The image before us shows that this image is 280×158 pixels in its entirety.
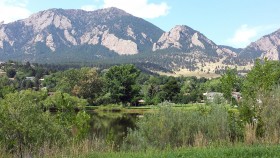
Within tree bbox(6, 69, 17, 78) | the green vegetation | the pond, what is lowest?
the pond

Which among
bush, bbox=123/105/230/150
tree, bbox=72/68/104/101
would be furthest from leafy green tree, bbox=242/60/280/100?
tree, bbox=72/68/104/101

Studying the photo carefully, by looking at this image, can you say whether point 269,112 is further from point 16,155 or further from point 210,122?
point 16,155

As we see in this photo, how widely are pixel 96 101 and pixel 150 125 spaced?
8183 centimetres

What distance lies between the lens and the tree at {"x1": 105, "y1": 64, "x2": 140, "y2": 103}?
3912 inches

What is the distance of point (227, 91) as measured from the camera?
161 feet

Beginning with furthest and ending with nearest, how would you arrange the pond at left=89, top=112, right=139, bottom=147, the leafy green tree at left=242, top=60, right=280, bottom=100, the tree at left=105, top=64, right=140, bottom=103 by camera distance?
the tree at left=105, top=64, right=140, bottom=103 → the pond at left=89, top=112, right=139, bottom=147 → the leafy green tree at left=242, top=60, right=280, bottom=100

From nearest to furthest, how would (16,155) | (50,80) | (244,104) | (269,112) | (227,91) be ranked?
(16,155) → (269,112) → (244,104) → (227,91) → (50,80)

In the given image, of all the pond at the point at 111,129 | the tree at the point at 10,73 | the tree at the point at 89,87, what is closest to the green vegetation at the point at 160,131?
the pond at the point at 111,129

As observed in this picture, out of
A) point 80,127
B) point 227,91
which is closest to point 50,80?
point 227,91

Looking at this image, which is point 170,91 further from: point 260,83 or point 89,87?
point 260,83

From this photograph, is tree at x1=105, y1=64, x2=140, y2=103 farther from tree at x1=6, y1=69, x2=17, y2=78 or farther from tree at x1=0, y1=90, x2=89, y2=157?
tree at x1=0, y1=90, x2=89, y2=157

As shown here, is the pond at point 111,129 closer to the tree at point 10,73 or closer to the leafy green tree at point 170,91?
the leafy green tree at point 170,91

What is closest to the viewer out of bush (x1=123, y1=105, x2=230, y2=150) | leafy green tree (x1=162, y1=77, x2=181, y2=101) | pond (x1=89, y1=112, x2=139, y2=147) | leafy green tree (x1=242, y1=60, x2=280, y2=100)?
bush (x1=123, y1=105, x2=230, y2=150)

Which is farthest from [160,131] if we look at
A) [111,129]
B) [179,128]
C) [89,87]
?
[89,87]
